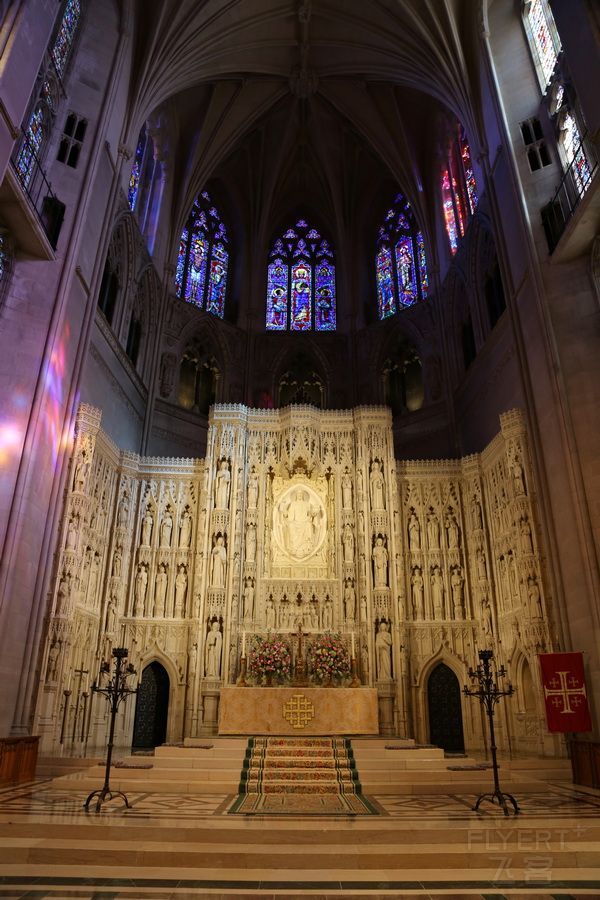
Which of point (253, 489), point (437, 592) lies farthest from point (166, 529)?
point (437, 592)

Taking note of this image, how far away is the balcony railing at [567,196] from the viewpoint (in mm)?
15177

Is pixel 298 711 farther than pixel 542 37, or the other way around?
pixel 542 37

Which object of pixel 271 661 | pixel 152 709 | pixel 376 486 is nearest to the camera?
pixel 271 661

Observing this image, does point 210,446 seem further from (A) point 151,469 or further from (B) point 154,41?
(B) point 154,41

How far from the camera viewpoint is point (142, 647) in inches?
713

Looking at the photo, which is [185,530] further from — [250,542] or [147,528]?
[250,542]

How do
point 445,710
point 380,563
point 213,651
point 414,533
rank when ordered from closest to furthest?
1. point 213,651
2. point 445,710
3. point 380,563
4. point 414,533

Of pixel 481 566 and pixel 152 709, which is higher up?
pixel 481 566

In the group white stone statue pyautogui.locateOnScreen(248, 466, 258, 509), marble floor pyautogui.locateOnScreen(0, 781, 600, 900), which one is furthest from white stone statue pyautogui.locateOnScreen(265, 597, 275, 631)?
marble floor pyautogui.locateOnScreen(0, 781, 600, 900)

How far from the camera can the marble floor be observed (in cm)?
516

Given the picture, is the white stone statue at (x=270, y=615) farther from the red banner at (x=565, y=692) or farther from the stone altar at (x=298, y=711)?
the red banner at (x=565, y=692)

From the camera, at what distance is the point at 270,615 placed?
60.3 ft

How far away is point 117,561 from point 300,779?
968cm

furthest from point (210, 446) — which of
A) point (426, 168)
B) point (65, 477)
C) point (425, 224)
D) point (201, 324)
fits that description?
point (426, 168)
